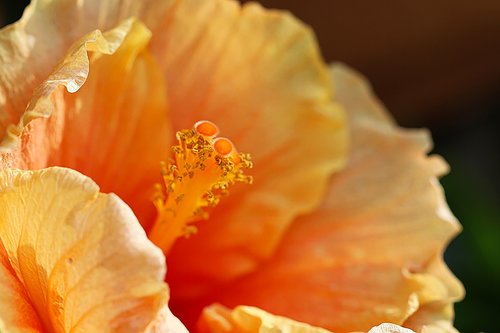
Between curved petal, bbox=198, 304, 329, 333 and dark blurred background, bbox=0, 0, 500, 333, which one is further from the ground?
curved petal, bbox=198, 304, 329, 333

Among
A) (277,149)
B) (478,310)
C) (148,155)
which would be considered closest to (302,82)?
(277,149)

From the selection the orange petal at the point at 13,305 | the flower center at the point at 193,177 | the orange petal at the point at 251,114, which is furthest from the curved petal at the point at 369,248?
the orange petal at the point at 13,305

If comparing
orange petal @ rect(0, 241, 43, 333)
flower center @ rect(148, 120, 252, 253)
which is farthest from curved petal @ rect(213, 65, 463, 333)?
orange petal @ rect(0, 241, 43, 333)

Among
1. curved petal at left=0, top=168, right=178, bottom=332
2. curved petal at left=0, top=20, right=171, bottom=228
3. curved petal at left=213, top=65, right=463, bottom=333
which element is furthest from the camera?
curved petal at left=213, top=65, right=463, bottom=333

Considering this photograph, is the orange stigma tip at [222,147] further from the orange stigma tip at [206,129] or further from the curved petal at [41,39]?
the curved petal at [41,39]

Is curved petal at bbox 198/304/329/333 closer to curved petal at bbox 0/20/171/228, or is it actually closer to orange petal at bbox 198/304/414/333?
orange petal at bbox 198/304/414/333

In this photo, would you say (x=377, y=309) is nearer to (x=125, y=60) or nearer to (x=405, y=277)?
(x=405, y=277)
